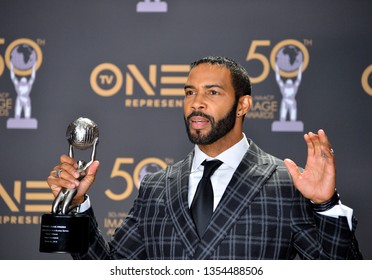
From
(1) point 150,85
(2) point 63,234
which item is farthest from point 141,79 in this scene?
(2) point 63,234

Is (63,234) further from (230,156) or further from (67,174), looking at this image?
(230,156)

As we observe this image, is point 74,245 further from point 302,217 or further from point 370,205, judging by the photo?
point 370,205

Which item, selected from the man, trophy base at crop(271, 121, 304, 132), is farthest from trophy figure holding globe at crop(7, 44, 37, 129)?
the man

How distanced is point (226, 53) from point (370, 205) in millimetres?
1078

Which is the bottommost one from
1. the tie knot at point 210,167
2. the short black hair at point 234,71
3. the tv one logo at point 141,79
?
the tie knot at point 210,167

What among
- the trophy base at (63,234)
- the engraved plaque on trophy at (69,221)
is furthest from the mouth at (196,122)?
the trophy base at (63,234)

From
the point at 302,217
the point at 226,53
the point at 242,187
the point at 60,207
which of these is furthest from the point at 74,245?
the point at 226,53

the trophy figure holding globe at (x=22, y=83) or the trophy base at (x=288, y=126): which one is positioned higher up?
the trophy figure holding globe at (x=22, y=83)

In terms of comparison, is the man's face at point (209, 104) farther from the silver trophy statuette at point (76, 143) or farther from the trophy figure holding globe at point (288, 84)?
the trophy figure holding globe at point (288, 84)

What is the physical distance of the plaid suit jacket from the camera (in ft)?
6.12

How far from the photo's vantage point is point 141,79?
11.6 feet

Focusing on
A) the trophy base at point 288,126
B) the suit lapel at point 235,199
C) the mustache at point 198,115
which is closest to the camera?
the suit lapel at point 235,199

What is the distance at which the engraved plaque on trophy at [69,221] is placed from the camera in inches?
71.4

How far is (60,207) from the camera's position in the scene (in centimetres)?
189
